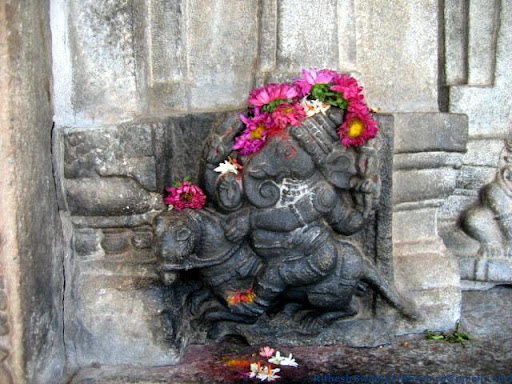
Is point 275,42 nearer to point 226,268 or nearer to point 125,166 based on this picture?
point 125,166

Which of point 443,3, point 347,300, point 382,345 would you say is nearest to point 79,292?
point 347,300

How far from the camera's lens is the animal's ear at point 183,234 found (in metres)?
2.81

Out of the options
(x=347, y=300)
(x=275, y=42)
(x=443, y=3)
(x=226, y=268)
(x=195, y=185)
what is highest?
(x=443, y=3)

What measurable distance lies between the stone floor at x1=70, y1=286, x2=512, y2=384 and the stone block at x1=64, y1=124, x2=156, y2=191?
0.92 m

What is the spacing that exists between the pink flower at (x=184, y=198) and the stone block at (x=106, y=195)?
11cm

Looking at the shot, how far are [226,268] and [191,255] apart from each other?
0.19 m

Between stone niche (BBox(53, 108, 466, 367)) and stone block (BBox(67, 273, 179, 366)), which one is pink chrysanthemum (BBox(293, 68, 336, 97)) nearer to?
stone niche (BBox(53, 108, 466, 367))

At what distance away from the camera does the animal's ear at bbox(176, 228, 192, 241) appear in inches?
111

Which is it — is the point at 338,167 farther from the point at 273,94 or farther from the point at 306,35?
the point at 306,35

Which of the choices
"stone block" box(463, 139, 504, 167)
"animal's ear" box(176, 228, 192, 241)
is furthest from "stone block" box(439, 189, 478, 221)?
"animal's ear" box(176, 228, 192, 241)

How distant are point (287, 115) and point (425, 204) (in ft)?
3.53

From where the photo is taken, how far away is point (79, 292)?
9.98ft

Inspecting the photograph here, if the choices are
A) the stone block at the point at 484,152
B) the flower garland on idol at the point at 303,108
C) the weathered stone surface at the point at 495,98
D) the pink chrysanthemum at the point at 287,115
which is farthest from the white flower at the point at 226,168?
the stone block at the point at 484,152

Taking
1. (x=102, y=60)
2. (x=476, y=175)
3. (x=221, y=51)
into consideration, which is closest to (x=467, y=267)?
(x=476, y=175)
